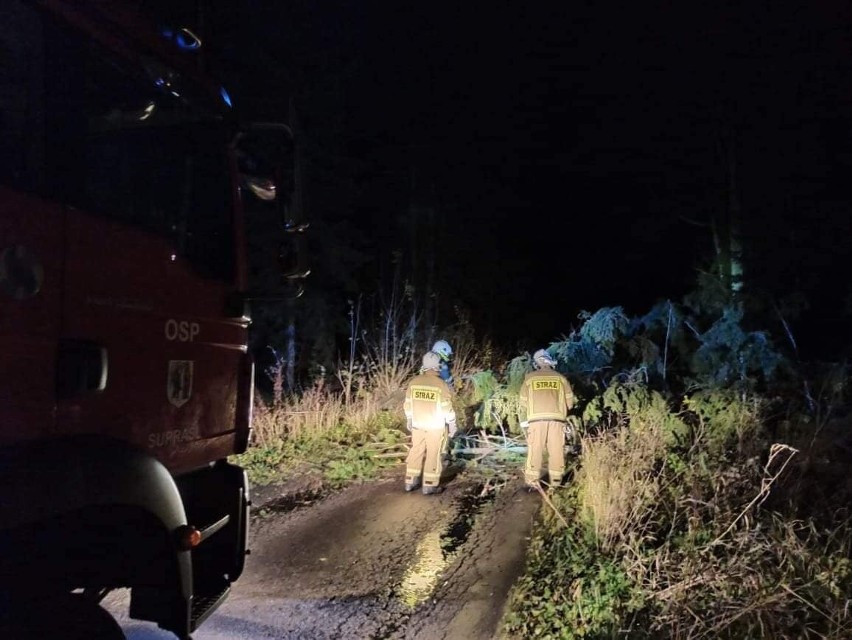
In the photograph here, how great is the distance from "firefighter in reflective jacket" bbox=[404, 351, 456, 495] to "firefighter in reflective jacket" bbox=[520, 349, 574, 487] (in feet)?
2.79

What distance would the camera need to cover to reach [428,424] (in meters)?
7.14

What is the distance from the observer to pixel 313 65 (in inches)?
585

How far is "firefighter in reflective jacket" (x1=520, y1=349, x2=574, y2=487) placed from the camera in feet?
23.4

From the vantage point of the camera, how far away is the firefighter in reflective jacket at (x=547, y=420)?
23.4ft

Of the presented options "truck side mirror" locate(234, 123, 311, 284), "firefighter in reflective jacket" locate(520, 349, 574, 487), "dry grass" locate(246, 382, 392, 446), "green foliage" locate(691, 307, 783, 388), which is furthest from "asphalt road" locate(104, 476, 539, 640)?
"green foliage" locate(691, 307, 783, 388)

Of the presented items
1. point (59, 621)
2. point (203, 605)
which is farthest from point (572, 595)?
point (59, 621)

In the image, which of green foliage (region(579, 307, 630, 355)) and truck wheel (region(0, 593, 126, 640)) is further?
green foliage (region(579, 307, 630, 355))

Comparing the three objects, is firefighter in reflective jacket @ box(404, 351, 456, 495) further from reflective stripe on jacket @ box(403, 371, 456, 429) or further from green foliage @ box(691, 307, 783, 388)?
green foliage @ box(691, 307, 783, 388)

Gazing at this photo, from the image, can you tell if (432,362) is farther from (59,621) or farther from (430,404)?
(59,621)

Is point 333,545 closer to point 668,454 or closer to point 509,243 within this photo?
point 668,454

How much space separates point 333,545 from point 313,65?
11923 mm

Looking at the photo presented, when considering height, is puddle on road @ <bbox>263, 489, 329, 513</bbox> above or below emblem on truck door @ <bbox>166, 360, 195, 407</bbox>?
below

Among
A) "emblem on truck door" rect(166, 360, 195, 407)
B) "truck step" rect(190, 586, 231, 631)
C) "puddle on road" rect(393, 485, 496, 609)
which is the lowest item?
"puddle on road" rect(393, 485, 496, 609)

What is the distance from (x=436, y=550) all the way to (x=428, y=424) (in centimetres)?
180
